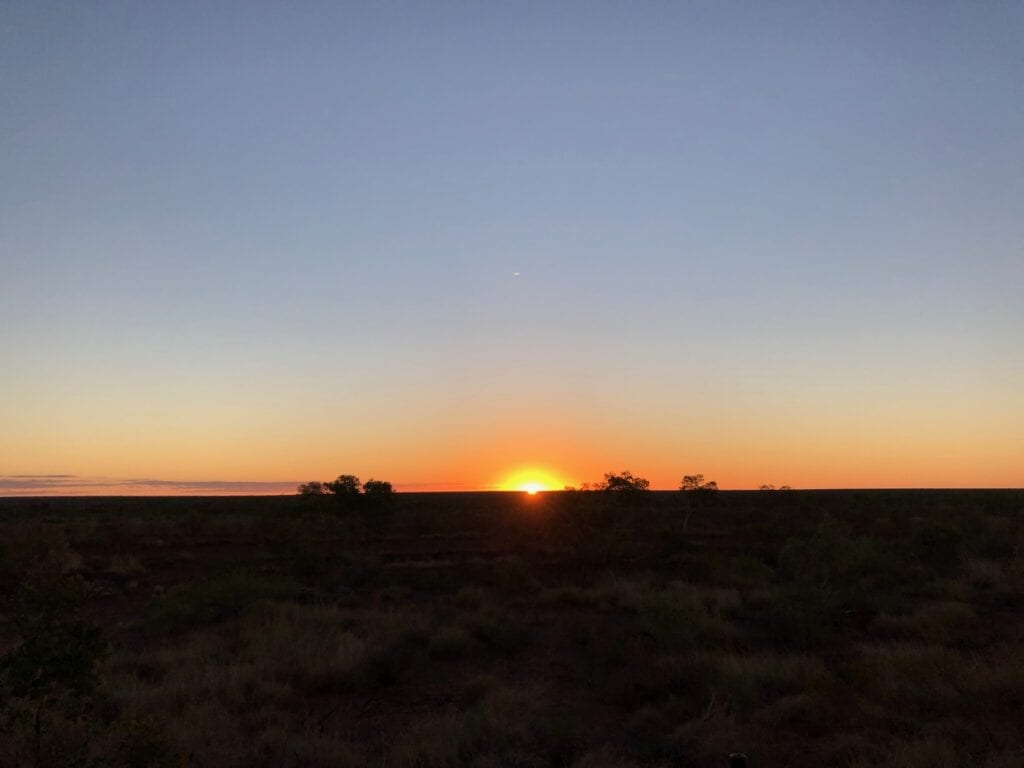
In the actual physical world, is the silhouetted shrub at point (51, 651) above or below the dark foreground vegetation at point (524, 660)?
above

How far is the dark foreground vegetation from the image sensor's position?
32.2ft

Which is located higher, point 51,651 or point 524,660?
point 51,651

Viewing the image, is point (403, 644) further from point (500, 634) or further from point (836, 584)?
point (836, 584)

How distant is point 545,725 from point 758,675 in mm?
4174

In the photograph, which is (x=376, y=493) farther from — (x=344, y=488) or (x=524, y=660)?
(x=524, y=660)

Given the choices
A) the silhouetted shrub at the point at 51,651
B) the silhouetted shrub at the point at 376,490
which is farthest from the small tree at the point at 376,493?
the silhouetted shrub at the point at 51,651

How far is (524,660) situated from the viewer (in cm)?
1623

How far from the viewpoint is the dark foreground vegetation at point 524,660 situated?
981 cm

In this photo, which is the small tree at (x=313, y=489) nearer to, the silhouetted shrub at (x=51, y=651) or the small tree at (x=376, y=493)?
the small tree at (x=376, y=493)

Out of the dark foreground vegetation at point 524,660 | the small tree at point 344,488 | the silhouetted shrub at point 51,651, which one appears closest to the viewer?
the silhouetted shrub at point 51,651

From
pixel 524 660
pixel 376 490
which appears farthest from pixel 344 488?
pixel 524 660

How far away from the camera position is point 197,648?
15.8 m

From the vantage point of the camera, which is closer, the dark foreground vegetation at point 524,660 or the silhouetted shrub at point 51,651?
the silhouetted shrub at point 51,651

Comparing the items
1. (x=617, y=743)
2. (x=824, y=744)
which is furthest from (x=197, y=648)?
(x=824, y=744)
